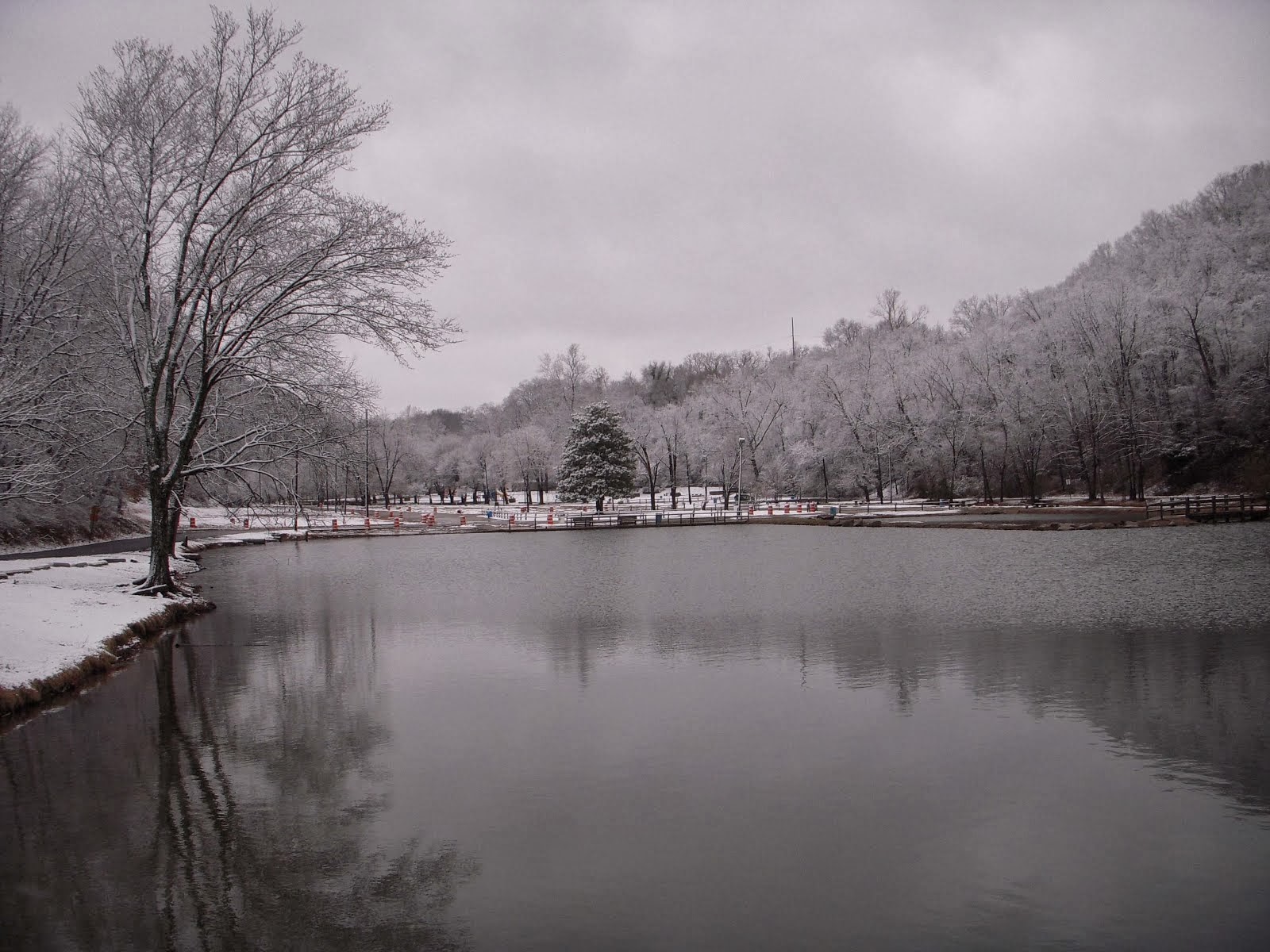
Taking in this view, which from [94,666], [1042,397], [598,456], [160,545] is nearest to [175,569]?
[160,545]

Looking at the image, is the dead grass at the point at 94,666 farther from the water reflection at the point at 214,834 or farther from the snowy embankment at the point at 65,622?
the water reflection at the point at 214,834

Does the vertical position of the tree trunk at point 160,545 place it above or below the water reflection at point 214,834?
above

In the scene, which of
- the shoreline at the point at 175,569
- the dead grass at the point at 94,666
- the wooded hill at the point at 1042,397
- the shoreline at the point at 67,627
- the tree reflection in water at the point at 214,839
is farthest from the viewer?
the wooded hill at the point at 1042,397

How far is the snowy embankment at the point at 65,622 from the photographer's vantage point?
39.7 feet

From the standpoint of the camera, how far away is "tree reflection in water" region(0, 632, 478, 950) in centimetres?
586

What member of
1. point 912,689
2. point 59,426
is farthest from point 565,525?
point 912,689

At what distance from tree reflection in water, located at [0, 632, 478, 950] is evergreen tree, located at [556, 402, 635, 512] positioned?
1936 inches

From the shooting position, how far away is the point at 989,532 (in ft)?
125

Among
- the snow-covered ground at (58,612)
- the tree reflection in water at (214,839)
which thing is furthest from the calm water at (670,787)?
the snow-covered ground at (58,612)

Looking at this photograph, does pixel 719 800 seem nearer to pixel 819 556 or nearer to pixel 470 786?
pixel 470 786

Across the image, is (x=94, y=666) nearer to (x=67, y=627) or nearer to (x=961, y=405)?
(x=67, y=627)

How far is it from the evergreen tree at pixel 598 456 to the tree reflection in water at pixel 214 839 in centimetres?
4917

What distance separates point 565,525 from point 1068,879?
4616cm

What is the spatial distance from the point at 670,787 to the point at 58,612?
501 inches
